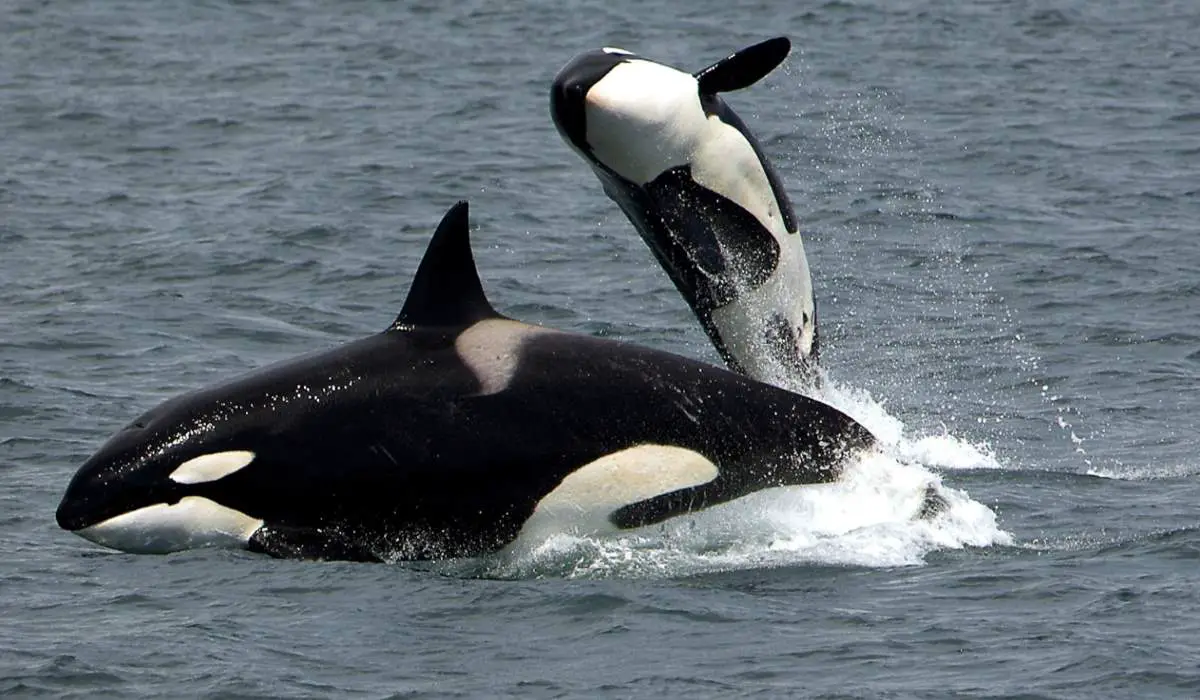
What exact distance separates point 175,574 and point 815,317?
16.6 feet

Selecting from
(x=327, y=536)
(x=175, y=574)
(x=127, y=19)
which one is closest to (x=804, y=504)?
(x=327, y=536)

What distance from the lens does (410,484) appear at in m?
12.2

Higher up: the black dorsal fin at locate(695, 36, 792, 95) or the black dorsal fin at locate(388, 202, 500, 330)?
the black dorsal fin at locate(695, 36, 792, 95)

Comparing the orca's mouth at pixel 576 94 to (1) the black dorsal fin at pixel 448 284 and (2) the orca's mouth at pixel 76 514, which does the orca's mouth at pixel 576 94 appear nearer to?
(1) the black dorsal fin at pixel 448 284

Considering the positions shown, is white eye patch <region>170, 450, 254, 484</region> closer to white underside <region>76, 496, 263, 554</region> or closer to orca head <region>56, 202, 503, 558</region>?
orca head <region>56, 202, 503, 558</region>

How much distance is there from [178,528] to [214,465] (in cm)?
45

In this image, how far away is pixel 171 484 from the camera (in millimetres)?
12320

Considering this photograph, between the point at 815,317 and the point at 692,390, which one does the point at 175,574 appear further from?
the point at 815,317

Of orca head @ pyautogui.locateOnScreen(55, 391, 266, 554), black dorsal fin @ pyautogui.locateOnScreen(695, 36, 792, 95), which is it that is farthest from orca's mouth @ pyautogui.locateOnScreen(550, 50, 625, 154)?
orca head @ pyautogui.locateOnScreen(55, 391, 266, 554)

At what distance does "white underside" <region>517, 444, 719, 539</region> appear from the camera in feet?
40.5

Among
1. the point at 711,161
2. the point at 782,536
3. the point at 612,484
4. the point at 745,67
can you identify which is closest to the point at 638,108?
the point at 711,161

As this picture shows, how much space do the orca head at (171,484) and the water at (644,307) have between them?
0.17 m

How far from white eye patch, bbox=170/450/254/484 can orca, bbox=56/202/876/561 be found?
0.01m

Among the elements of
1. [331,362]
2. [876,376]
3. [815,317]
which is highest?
[331,362]
